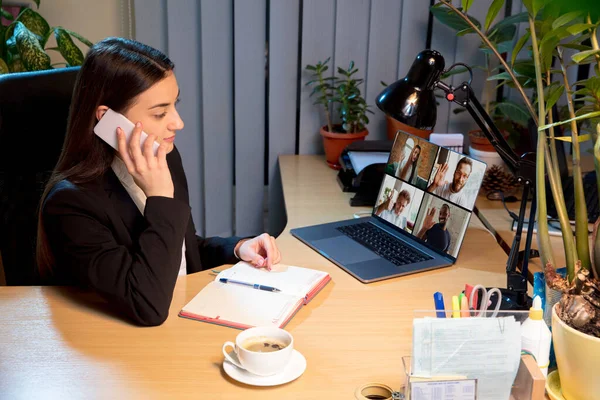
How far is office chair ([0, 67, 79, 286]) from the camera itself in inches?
64.7

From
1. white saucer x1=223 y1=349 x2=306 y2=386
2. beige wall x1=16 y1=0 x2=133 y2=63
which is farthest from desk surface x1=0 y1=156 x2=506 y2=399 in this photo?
beige wall x1=16 y1=0 x2=133 y2=63

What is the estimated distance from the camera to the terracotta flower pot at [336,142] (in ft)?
7.95

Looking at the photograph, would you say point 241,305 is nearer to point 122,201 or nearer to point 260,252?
point 260,252

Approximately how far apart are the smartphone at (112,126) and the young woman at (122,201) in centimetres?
2

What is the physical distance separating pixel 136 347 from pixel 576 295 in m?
0.73

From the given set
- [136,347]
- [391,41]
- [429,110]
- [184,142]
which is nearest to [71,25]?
[184,142]

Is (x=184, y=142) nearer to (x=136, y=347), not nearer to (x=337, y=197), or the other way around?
(x=337, y=197)

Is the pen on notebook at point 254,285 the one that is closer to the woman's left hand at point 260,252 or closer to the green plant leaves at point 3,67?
the woman's left hand at point 260,252

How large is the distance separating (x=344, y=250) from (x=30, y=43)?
1330 millimetres

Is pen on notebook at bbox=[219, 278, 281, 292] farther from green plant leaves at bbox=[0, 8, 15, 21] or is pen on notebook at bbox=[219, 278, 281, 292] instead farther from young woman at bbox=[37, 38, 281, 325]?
green plant leaves at bbox=[0, 8, 15, 21]

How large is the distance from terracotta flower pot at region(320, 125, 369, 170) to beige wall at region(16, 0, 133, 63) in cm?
87

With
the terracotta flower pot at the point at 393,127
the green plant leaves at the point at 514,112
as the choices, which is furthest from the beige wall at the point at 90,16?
the green plant leaves at the point at 514,112

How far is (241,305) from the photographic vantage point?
131 centimetres

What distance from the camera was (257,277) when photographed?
1436 mm
